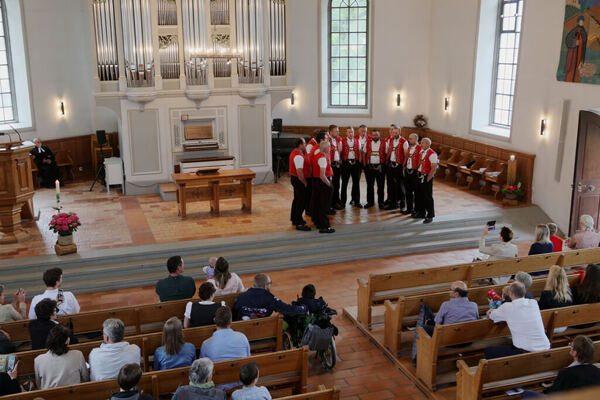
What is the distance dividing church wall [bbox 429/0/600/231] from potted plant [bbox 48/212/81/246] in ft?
30.4

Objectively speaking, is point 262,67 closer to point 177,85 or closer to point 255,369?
point 177,85

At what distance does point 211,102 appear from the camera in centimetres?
1468

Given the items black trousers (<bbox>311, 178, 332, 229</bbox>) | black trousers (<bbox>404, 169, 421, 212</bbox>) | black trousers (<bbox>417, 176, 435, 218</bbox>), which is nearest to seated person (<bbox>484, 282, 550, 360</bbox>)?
black trousers (<bbox>311, 178, 332, 229</bbox>)

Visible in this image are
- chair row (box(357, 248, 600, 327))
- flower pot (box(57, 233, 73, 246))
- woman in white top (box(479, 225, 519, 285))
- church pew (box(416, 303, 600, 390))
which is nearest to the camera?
church pew (box(416, 303, 600, 390))

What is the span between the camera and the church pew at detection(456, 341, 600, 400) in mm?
5262

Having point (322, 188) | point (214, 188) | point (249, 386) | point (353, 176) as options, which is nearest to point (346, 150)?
point (353, 176)

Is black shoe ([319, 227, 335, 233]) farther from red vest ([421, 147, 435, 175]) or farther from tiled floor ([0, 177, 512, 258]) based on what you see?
red vest ([421, 147, 435, 175])

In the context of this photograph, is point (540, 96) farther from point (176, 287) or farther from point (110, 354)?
point (110, 354)

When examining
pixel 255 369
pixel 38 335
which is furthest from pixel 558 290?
pixel 38 335

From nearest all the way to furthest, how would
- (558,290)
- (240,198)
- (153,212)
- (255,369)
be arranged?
(255,369) → (558,290) → (153,212) → (240,198)

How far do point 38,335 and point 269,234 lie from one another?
5.77 meters

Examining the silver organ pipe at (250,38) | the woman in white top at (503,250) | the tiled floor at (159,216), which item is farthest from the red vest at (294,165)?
the silver organ pipe at (250,38)

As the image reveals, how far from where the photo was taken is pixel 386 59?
17.0 m

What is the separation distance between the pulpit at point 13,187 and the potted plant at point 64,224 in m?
1.30
